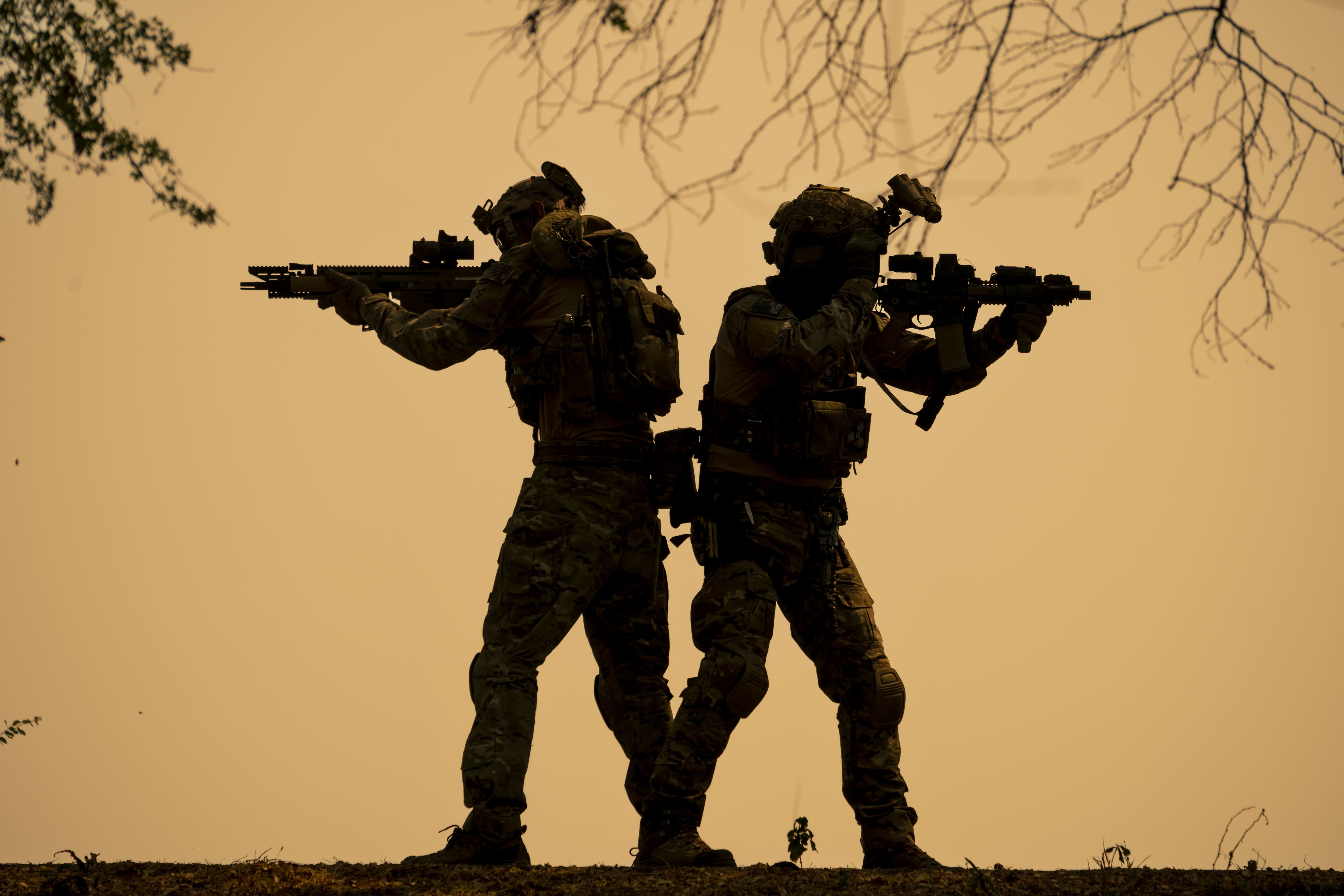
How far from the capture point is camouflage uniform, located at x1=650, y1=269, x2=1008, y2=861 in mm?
5855

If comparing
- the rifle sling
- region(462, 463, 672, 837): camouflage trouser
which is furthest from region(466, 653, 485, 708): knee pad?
the rifle sling

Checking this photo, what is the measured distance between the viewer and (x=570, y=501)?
6164 mm

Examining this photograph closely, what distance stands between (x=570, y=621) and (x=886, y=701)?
1439mm

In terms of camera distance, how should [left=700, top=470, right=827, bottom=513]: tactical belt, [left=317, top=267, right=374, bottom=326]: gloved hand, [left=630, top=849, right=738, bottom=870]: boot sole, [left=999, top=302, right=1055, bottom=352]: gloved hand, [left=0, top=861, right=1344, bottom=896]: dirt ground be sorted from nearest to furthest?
[left=0, top=861, right=1344, bottom=896]: dirt ground
[left=630, top=849, right=738, bottom=870]: boot sole
[left=700, top=470, right=827, bottom=513]: tactical belt
[left=999, top=302, right=1055, bottom=352]: gloved hand
[left=317, top=267, right=374, bottom=326]: gloved hand

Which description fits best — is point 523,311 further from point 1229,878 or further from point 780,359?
point 1229,878

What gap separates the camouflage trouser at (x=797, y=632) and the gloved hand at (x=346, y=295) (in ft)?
6.69

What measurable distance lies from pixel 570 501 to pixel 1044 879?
2516mm

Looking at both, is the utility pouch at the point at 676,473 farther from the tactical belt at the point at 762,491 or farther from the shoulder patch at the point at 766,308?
the shoulder patch at the point at 766,308

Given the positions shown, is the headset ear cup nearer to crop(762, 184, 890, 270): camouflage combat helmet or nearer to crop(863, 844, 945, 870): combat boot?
crop(762, 184, 890, 270): camouflage combat helmet

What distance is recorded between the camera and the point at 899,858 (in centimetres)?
600

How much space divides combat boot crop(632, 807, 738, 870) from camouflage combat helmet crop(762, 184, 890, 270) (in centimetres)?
253

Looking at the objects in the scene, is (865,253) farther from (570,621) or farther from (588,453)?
(570,621)

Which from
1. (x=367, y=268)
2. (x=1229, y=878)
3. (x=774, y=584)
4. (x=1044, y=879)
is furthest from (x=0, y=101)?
(x=1229, y=878)

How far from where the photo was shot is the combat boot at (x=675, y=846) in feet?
18.6
